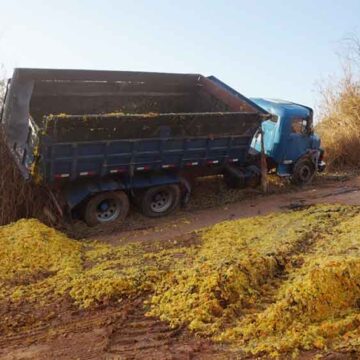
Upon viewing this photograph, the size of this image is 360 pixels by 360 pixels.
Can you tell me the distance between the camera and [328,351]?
12.5 feet

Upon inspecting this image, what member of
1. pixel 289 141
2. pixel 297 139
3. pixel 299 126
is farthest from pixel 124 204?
pixel 299 126

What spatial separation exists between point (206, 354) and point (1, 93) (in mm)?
7011

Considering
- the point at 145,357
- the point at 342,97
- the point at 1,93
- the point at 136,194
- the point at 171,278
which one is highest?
the point at 342,97

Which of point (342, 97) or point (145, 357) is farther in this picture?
point (342, 97)

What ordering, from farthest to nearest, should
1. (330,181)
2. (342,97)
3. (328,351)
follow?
(342,97) → (330,181) → (328,351)

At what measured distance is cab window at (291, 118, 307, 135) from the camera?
35.1ft

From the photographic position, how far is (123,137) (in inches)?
311

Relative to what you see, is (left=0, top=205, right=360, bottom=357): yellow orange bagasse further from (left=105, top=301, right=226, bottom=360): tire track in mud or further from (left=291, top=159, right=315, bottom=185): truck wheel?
(left=291, top=159, right=315, bottom=185): truck wheel

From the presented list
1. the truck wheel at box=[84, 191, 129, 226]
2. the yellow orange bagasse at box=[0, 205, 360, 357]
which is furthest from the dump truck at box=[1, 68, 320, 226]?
the yellow orange bagasse at box=[0, 205, 360, 357]

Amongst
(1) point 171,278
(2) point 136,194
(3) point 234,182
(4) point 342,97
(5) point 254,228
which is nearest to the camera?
(1) point 171,278

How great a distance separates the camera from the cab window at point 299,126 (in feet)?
35.1

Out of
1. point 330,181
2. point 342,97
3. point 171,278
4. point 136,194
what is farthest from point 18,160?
point 342,97

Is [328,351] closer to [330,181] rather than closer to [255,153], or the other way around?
[255,153]

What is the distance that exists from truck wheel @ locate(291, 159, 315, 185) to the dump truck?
0.90m
